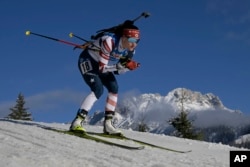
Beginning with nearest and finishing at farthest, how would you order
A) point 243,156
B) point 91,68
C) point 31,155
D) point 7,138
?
point 31,155, point 243,156, point 7,138, point 91,68

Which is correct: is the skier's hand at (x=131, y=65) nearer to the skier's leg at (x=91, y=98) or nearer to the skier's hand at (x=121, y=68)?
the skier's hand at (x=121, y=68)

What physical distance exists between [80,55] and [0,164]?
19.5ft

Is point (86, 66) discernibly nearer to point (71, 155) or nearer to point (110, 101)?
point (110, 101)

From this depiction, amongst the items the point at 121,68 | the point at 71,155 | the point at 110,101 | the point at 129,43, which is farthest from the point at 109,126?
the point at 71,155

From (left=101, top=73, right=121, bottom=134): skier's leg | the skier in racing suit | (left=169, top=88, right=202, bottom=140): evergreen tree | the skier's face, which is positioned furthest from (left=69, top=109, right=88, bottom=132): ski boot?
(left=169, top=88, right=202, bottom=140): evergreen tree

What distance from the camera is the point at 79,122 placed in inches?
421

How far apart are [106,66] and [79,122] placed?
4.49 ft

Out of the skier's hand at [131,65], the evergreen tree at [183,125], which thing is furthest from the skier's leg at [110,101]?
the evergreen tree at [183,125]

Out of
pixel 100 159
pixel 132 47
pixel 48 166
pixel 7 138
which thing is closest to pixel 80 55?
pixel 132 47

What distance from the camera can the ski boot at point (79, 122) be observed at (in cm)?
1052

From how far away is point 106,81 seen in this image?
36.7 feet

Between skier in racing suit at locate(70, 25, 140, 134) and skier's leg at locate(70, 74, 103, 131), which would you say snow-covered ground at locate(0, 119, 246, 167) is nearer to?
skier's leg at locate(70, 74, 103, 131)

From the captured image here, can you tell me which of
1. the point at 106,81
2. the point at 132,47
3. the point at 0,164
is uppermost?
the point at 132,47

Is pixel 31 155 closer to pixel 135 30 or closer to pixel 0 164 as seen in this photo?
pixel 0 164
